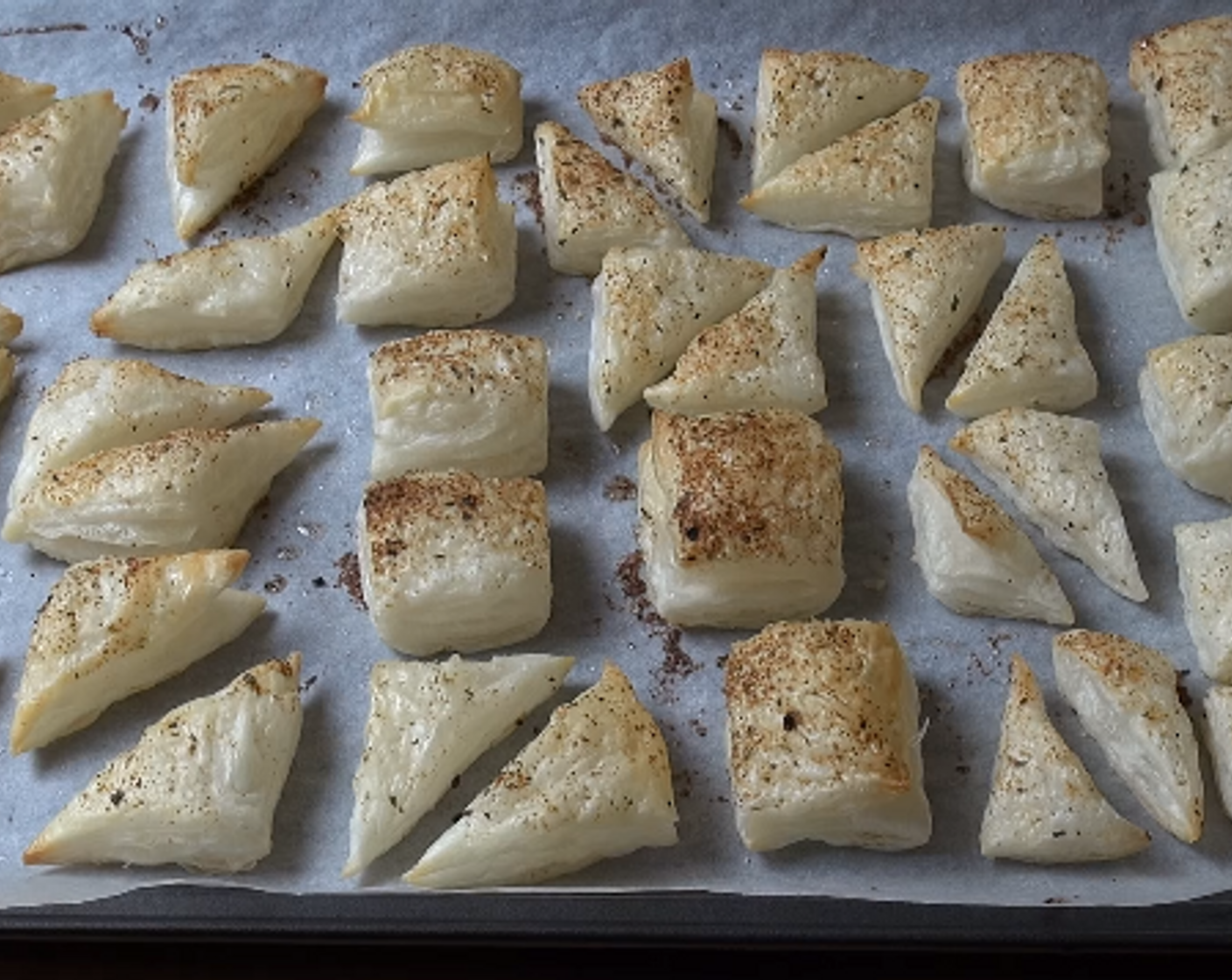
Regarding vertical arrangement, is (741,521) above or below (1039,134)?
below

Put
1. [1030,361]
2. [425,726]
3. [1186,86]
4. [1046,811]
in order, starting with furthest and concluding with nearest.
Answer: [1186,86]
[1030,361]
[425,726]
[1046,811]

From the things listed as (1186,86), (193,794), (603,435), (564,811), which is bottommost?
(564,811)

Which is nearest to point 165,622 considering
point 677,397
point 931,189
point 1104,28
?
point 677,397

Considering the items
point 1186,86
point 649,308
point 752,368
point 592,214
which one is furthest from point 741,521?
point 1186,86

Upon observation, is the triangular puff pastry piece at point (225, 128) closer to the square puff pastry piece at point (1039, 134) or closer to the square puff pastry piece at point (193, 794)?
the square puff pastry piece at point (193, 794)

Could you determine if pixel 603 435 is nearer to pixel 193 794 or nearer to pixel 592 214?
pixel 592 214

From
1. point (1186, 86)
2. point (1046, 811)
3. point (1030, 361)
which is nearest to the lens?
point (1046, 811)
